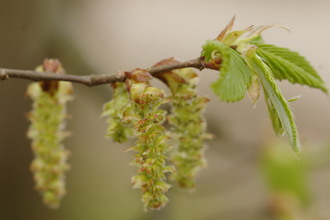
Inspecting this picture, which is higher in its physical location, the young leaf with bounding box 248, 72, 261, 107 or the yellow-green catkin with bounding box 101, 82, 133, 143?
the yellow-green catkin with bounding box 101, 82, 133, 143

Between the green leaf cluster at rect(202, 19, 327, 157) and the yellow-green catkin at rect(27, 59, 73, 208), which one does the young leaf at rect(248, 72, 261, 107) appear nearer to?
the green leaf cluster at rect(202, 19, 327, 157)

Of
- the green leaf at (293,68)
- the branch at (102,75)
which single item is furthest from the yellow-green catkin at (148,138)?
the green leaf at (293,68)

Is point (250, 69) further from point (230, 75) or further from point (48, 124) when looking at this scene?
point (48, 124)

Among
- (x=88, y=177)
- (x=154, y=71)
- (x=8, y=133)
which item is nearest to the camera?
(x=154, y=71)

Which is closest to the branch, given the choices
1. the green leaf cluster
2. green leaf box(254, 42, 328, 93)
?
the green leaf cluster

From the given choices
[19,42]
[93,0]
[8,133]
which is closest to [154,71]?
[19,42]

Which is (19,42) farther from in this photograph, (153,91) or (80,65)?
(153,91)

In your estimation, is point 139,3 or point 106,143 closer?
point 139,3
